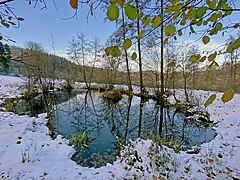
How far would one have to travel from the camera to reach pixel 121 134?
565cm

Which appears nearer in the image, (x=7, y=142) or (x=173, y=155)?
(x=173, y=155)

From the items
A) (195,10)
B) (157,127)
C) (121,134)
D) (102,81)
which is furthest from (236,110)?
(102,81)

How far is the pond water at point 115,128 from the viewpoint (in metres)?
4.39

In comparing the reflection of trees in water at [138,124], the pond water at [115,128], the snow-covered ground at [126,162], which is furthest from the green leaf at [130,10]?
the reflection of trees in water at [138,124]

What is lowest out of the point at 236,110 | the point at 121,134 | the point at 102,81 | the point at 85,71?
the point at 121,134

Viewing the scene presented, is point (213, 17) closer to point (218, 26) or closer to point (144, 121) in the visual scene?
point (218, 26)

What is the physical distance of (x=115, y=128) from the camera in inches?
249

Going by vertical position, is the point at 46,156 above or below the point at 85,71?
below

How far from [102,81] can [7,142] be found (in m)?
14.9

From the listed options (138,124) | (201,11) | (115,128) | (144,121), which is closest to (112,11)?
(201,11)

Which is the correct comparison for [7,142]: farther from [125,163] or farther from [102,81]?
[102,81]

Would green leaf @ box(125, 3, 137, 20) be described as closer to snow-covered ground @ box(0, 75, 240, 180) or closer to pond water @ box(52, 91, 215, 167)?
snow-covered ground @ box(0, 75, 240, 180)

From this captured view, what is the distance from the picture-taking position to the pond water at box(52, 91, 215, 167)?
4387 millimetres

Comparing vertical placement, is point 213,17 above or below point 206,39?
above
